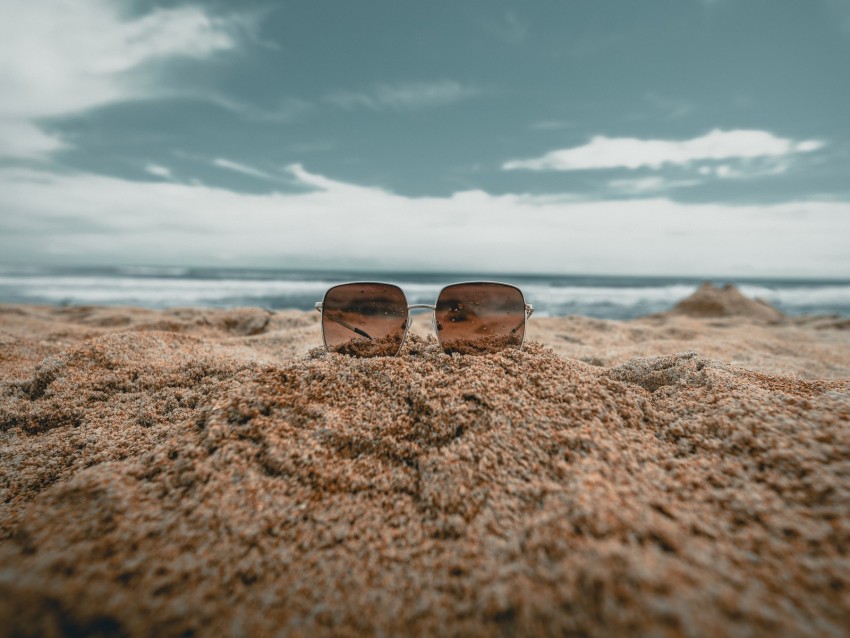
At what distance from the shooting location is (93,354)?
8.77 ft

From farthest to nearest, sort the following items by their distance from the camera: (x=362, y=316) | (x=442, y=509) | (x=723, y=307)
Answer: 1. (x=723, y=307)
2. (x=362, y=316)
3. (x=442, y=509)

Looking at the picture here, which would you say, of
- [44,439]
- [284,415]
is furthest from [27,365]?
[284,415]

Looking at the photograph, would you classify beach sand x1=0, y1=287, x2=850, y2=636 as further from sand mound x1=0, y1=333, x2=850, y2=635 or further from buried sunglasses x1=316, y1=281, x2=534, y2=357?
buried sunglasses x1=316, y1=281, x2=534, y2=357

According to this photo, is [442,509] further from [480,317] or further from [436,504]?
[480,317]

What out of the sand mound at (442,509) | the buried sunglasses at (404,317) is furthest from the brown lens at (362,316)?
the sand mound at (442,509)

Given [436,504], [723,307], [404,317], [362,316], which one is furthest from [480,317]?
[723,307]

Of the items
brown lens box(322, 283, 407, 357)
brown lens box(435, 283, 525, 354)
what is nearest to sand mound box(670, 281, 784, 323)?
brown lens box(435, 283, 525, 354)

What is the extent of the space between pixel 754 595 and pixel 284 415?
1.50 meters

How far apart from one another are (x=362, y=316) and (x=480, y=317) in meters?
0.68

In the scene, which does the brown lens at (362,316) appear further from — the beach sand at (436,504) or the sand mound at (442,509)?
the sand mound at (442,509)

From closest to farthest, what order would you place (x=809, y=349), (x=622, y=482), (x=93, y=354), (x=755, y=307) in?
1. (x=622, y=482)
2. (x=93, y=354)
3. (x=809, y=349)
4. (x=755, y=307)

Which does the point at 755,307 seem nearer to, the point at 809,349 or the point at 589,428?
the point at 809,349

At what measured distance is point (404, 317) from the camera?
95.7 inches

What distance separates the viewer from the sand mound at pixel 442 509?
0.91m
